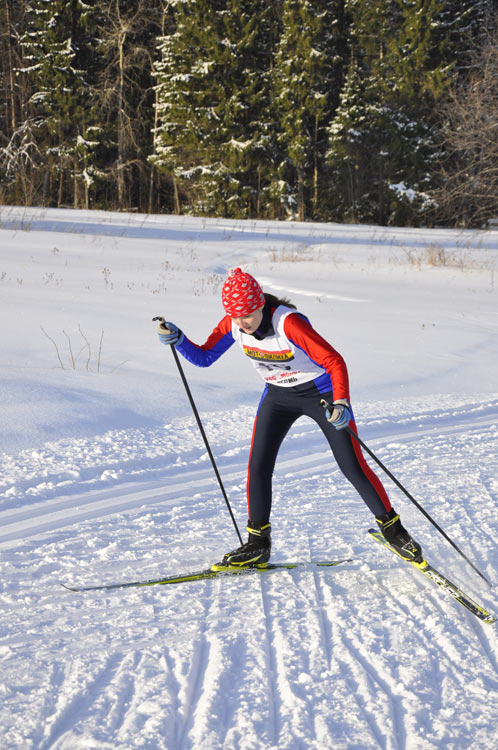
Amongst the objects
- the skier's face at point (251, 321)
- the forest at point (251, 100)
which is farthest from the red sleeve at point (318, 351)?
the forest at point (251, 100)

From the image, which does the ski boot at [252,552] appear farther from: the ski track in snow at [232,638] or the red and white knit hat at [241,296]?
the red and white knit hat at [241,296]

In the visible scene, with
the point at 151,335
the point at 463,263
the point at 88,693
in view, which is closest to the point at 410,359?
the point at 151,335

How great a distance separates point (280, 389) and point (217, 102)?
29.6 metres

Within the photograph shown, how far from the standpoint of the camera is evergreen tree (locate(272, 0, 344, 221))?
2962cm

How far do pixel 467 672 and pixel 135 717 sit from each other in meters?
1.33

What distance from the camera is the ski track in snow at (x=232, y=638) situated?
94.4 inches

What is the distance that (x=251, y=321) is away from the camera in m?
3.33

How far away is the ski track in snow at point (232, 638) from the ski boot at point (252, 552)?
94mm

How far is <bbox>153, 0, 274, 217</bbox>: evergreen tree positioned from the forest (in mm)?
62

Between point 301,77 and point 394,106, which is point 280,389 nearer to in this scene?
point 301,77

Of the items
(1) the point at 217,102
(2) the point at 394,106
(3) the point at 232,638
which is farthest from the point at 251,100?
(3) the point at 232,638

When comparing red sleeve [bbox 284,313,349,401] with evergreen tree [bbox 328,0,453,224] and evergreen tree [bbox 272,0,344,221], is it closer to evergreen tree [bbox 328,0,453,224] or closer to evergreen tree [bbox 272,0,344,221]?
evergreen tree [bbox 272,0,344,221]

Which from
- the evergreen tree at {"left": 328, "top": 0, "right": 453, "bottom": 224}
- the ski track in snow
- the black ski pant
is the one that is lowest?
the ski track in snow

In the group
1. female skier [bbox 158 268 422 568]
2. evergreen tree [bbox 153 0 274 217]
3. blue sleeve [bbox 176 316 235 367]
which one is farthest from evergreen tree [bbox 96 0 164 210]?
female skier [bbox 158 268 422 568]
